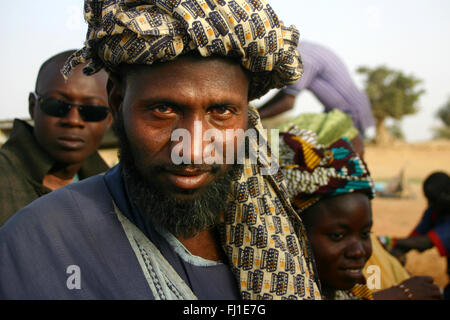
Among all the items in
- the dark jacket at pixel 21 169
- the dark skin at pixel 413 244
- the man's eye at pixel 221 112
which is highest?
the man's eye at pixel 221 112

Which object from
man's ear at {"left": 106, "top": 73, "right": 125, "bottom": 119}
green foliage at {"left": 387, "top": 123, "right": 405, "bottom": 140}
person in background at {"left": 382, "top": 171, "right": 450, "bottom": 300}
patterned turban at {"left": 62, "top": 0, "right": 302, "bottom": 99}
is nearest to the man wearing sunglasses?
man's ear at {"left": 106, "top": 73, "right": 125, "bottom": 119}

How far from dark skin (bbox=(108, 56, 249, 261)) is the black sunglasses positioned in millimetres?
1527

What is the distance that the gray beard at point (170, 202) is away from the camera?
1.81 metres

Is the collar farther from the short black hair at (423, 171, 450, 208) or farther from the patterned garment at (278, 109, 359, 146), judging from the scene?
the short black hair at (423, 171, 450, 208)

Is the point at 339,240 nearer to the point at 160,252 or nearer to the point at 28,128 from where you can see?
the point at 160,252

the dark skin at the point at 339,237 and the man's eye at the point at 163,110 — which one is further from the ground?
the man's eye at the point at 163,110

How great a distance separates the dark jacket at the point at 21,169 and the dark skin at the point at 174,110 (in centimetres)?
136

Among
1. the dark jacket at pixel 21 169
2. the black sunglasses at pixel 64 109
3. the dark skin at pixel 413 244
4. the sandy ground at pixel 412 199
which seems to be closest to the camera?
the dark jacket at pixel 21 169

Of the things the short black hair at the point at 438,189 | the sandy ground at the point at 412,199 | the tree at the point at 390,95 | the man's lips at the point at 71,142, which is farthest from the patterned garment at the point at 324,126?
the tree at the point at 390,95

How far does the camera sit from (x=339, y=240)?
2.50 metres

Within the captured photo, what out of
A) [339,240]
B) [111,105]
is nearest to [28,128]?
[111,105]

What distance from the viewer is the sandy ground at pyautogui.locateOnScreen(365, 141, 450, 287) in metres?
8.47

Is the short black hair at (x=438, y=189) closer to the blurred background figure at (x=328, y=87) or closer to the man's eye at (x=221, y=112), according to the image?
the blurred background figure at (x=328, y=87)

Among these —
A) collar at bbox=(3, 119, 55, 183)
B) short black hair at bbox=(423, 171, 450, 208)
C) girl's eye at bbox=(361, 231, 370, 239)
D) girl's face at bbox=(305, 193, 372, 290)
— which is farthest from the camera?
short black hair at bbox=(423, 171, 450, 208)
